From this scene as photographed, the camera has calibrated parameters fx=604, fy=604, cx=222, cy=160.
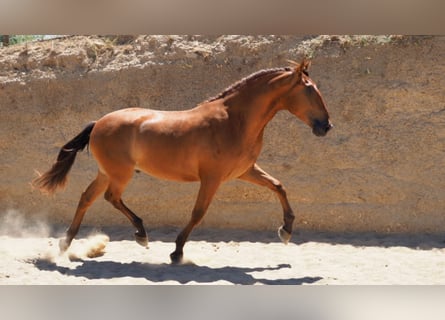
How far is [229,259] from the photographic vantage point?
6.77 metres

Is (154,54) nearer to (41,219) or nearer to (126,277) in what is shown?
(41,219)

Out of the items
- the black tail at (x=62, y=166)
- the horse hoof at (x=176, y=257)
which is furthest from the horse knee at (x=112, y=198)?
the horse hoof at (x=176, y=257)

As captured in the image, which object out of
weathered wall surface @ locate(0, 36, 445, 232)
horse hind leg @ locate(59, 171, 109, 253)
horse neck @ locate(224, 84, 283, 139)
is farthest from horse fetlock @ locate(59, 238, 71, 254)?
horse neck @ locate(224, 84, 283, 139)

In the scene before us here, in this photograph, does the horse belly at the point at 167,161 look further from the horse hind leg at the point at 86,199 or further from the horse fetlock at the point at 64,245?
the horse fetlock at the point at 64,245

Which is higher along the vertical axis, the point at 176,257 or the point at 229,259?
the point at 176,257

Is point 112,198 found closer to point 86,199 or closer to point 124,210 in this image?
point 124,210

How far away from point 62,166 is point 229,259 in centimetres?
216

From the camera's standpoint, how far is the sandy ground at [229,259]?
5.72 m

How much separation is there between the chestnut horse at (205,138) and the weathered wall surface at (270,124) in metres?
2.12

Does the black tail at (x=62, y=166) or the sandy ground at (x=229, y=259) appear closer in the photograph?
the sandy ground at (x=229, y=259)

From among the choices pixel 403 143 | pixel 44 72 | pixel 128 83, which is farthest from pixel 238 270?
pixel 44 72

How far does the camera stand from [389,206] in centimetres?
825

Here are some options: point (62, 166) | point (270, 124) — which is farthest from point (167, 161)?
point (270, 124)

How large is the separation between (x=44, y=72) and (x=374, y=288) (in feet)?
24.0
